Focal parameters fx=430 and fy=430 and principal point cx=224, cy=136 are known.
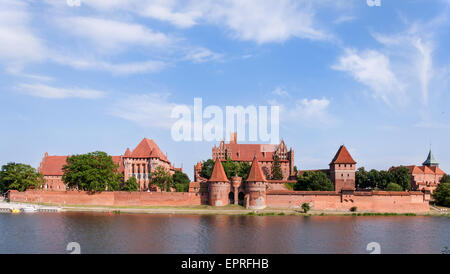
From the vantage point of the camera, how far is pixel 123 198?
190ft

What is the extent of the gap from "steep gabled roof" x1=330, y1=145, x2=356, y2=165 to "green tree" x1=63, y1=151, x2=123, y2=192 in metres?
32.1

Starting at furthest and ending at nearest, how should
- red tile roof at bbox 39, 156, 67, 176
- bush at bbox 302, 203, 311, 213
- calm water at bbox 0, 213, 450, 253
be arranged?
red tile roof at bbox 39, 156, 67, 176 < bush at bbox 302, 203, 311, 213 < calm water at bbox 0, 213, 450, 253

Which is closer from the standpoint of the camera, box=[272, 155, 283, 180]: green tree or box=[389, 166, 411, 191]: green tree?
box=[389, 166, 411, 191]: green tree

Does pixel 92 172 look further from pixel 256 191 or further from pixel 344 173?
pixel 344 173

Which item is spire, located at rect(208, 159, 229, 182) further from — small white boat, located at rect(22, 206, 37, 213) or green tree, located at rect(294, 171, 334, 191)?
small white boat, located at rect(22, 206, 37, 213)

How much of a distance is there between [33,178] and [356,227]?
4559cm

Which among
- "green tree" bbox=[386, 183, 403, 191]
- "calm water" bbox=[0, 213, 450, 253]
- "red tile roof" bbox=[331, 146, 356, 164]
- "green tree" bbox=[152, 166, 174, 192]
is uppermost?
"red tile roof" bbox=[331, 146, 356, 164]

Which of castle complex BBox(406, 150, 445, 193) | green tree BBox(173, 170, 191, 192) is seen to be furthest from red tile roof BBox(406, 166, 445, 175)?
green tree BBox(173, 170, 191, 192)

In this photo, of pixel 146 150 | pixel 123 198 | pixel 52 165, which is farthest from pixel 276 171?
pixel 52 165

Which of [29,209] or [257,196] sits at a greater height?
[257,196]

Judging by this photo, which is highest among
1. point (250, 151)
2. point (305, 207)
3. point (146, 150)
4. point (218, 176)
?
point (250, 151)

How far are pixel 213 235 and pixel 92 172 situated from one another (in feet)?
96.7

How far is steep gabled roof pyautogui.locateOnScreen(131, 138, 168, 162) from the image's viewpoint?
6888 cm
